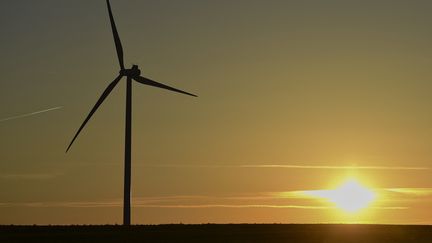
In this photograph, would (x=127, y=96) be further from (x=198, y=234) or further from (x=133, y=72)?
(x=198, y=234)

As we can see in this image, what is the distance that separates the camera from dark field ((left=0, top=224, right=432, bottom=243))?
85688 millimetres

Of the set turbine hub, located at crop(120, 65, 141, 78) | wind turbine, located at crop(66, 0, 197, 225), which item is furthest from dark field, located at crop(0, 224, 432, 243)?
turbine hub, located at crop(120, 65, 141, 78)

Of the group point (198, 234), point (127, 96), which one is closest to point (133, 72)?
point (127, 96)

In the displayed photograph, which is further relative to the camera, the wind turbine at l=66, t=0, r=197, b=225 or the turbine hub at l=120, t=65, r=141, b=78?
the turbine hub at l=120, t=65, r=141, b=78

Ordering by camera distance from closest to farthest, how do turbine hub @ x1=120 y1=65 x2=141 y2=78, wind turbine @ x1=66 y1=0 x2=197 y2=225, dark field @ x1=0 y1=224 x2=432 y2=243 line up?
dark field @ x1=0 y1=224 x2=432 y2=243
wind turbine @ x1=66 y1=0 x2=197 y2=225
turbine hub @ x1=120 y1=65 x2=141 y2=78

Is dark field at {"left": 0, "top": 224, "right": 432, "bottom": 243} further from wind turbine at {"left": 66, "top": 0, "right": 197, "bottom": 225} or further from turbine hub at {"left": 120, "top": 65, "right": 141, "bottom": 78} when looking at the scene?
turbine hub at {"left": 120, "top": 65, "right": 141, "bottom": 78}

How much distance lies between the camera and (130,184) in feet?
303

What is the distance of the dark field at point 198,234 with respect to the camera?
281 feet

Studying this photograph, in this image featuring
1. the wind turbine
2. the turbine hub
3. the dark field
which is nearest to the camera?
the dark field

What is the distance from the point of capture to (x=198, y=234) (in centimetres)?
9325

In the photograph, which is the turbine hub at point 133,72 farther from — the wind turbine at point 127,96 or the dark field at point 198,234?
the dark field at point 198,234

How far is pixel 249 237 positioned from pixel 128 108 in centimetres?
1790

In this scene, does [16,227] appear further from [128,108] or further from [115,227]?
[128,108]

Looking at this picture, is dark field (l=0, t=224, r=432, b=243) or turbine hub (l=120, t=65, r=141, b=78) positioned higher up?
turbine hub (l=120, t=65, r=141, b=78)
